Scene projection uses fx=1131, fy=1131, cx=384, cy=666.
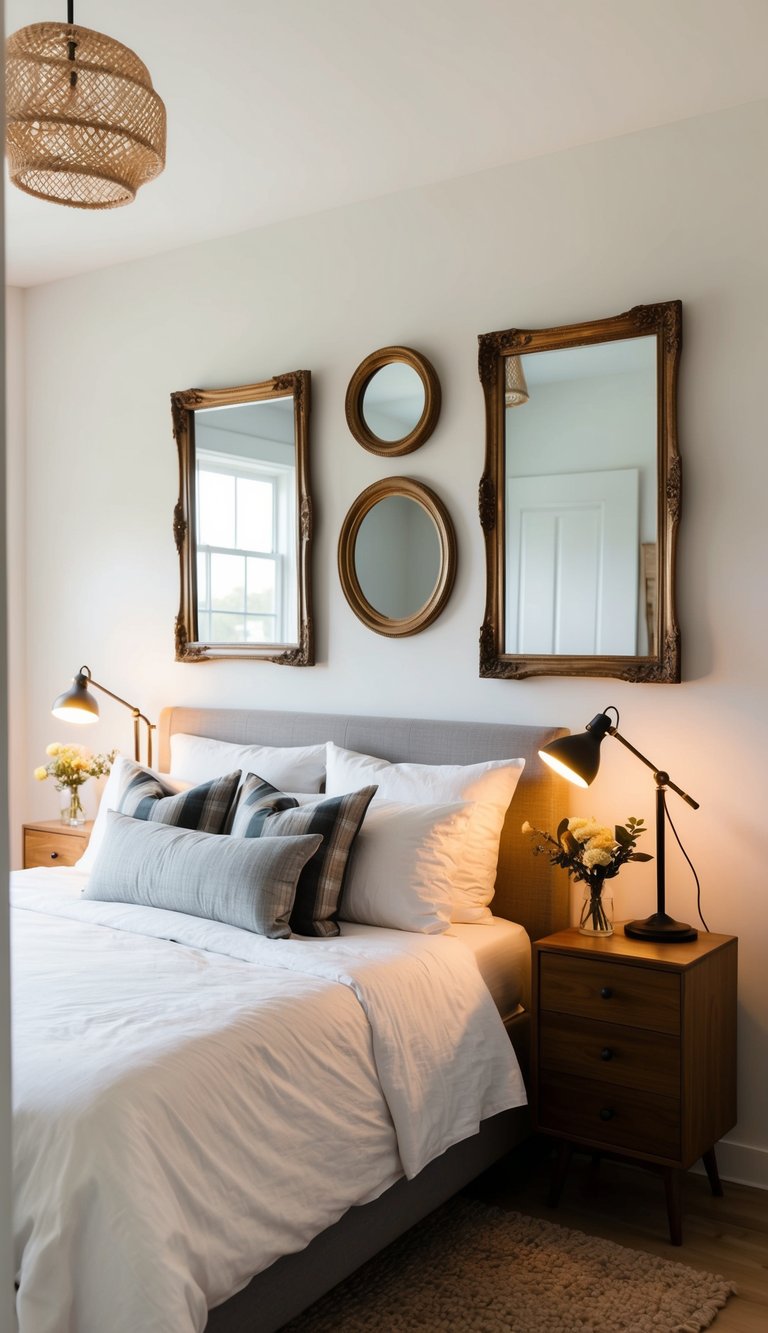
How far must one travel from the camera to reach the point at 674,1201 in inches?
108

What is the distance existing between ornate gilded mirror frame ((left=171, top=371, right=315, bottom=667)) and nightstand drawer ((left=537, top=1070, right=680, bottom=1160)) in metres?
1.69

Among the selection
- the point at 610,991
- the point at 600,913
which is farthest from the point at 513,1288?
the point at 600,913

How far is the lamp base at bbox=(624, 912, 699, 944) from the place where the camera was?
2.94 m

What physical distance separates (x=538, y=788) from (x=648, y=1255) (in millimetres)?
1233

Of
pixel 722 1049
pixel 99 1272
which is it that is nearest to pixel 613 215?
pixel 722 1049

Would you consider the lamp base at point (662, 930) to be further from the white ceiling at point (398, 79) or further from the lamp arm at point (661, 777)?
the white ceiling at point (398, 79)

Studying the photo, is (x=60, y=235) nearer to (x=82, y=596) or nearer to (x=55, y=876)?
(x=82, y=596)

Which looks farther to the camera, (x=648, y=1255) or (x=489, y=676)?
(x=489, y=676)

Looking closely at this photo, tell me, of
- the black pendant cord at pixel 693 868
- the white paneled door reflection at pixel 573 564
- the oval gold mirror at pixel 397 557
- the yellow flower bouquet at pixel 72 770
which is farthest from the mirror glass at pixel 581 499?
the yellow flower bouquet at pixel 72 770

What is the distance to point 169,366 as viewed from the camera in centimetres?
438

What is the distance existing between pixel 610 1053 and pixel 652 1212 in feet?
1.61

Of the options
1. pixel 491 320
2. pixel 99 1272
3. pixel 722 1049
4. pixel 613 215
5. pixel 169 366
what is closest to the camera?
pixel 99 1272

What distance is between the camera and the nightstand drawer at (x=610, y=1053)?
2.72m

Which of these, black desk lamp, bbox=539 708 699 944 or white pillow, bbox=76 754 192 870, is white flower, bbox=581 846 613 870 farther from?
white pillow, bbox=76 754 192 870
